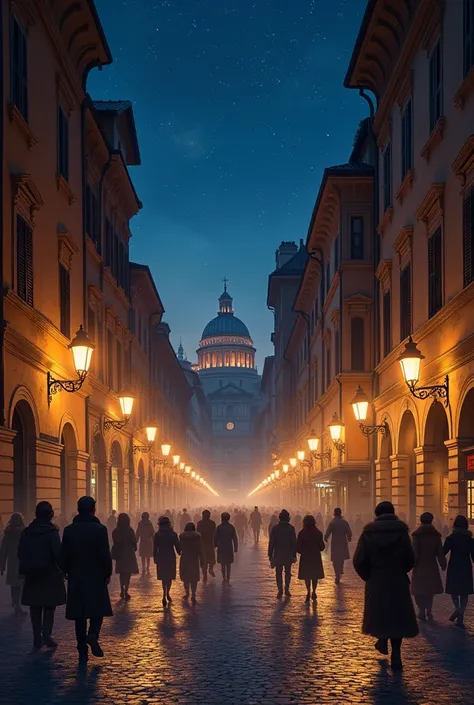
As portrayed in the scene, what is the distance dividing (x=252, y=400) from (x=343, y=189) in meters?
162

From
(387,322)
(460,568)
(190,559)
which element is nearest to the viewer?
(460,568)

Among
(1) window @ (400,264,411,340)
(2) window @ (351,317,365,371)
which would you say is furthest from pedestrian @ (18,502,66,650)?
(2) window @ (351,317,365,371)

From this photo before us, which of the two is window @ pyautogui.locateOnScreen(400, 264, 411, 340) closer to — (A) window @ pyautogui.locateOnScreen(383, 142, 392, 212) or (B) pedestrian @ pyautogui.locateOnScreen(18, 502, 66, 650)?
(A) window @ pyautogui.locateOnScreen(383, 142, 392, 212)

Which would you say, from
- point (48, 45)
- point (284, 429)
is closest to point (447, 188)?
point (48, 45)

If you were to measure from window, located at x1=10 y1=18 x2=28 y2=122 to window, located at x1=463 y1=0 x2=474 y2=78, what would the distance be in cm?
762

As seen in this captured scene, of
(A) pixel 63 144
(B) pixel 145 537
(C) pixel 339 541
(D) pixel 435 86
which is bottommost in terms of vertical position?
(B) pixel 145 537

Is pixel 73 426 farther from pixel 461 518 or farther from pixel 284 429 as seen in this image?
pixel 284 429

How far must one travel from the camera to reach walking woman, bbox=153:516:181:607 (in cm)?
1767

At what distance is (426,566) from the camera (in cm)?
1430

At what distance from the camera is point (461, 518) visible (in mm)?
13961

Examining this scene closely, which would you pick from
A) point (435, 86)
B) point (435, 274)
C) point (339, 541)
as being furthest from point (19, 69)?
point (339, 541)

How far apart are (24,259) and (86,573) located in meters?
8.91

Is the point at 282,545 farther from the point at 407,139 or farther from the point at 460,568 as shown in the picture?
the point at 407,139

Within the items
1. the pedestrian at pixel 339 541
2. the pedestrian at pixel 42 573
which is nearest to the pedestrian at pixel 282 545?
the pedestrian at pixel 339 541
